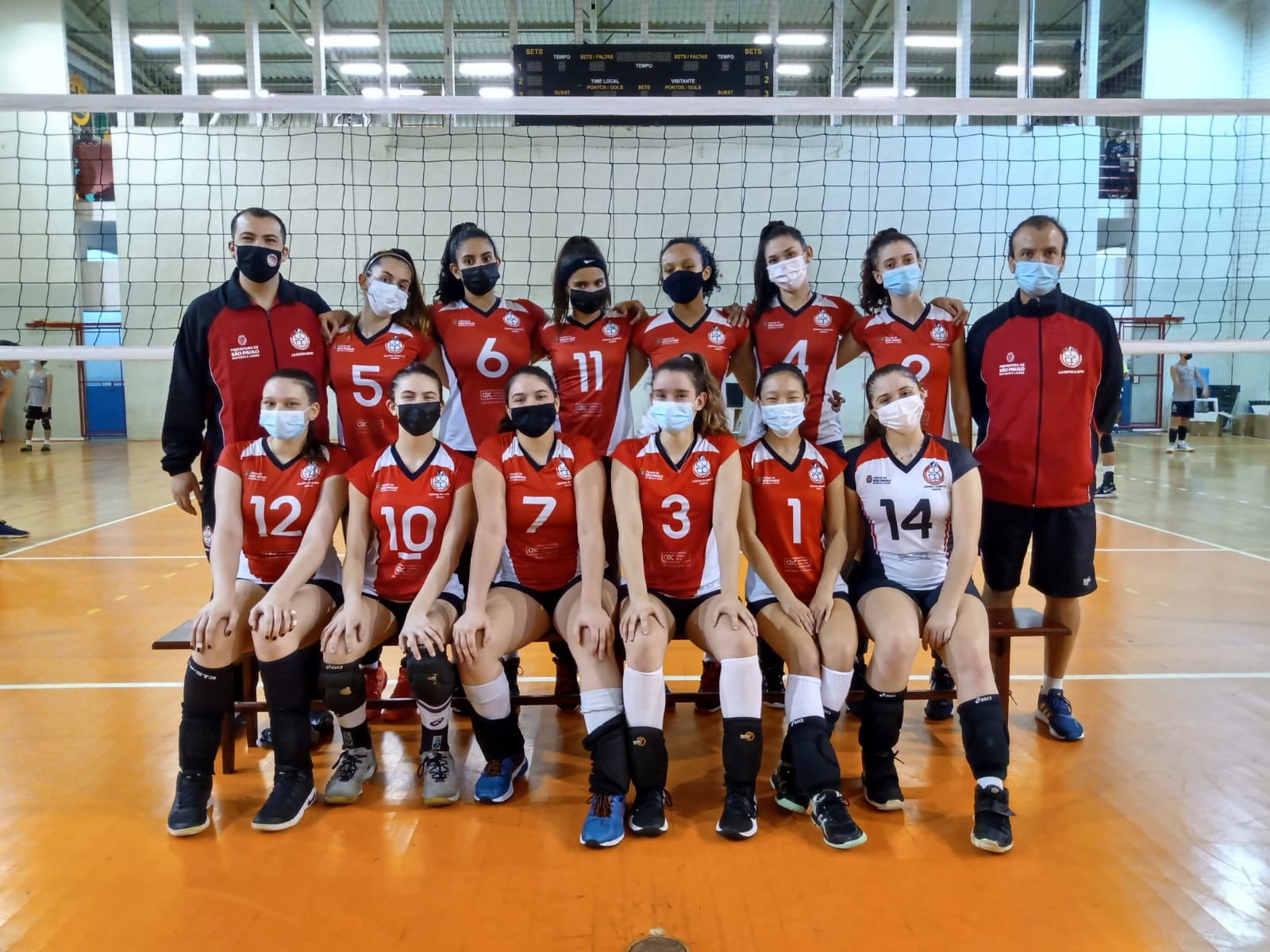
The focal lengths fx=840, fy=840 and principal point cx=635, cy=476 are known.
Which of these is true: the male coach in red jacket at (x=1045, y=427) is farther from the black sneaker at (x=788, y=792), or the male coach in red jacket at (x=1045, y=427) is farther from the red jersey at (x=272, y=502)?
the red jersey at (x=272, y=502)

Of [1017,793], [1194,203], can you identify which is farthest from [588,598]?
[1194,203]

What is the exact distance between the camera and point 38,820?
2.63 m

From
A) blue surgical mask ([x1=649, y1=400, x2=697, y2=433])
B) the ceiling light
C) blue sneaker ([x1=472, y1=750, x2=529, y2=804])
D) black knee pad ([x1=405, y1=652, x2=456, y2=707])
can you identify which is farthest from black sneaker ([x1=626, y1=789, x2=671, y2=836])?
the ceiling light

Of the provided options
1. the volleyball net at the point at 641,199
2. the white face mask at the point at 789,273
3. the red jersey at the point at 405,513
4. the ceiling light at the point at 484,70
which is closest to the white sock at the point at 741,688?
the red jersey at the point at 405,513

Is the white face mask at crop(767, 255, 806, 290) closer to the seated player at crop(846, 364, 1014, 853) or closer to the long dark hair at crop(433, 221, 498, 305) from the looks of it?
the seated player at crop(846, 364, 1014, 853)

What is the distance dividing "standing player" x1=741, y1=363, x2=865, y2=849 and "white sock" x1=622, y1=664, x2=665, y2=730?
0.42 m

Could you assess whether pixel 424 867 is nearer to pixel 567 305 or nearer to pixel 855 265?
pixel 567 305

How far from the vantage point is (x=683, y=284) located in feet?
10.8

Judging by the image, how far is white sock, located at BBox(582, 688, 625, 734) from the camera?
2625 mm

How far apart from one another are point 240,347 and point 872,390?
7.73ft

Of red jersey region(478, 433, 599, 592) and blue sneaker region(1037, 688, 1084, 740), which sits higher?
red jersey region(478, 433, 599, 592)

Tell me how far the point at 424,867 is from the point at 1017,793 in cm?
191

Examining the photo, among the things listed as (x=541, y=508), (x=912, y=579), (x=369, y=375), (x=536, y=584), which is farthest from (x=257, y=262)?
(x=912, y=579)

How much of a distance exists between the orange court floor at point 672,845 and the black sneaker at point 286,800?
0.05 metres
